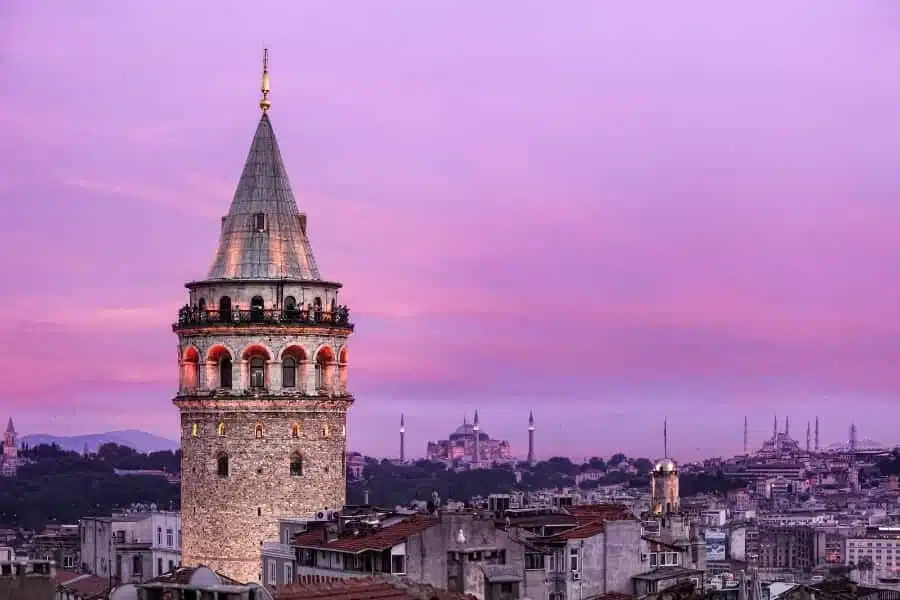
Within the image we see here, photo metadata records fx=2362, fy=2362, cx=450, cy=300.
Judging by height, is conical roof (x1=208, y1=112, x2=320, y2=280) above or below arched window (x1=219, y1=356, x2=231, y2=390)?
above

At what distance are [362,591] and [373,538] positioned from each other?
13.8 metres

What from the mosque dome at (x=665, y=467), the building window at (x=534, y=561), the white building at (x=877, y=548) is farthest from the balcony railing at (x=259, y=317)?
A: the white building at (x=877, y=548)

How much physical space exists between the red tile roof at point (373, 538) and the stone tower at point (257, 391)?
2759 millimetres

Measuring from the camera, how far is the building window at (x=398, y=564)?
46500 mm

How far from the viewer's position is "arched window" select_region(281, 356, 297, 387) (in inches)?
2087

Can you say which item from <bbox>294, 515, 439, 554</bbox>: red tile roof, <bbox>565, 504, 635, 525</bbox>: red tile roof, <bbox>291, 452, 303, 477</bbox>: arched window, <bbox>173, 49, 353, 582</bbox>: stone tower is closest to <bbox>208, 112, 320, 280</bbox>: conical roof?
<bbox>173, 49, 353, 582</bbox>: stone tower

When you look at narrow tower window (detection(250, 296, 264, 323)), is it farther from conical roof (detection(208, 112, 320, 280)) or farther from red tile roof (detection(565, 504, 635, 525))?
red tile roof (detection(565, 504, 635, 525))

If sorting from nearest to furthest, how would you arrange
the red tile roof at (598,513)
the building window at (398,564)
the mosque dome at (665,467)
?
1. the building window at (398,564)
2. the red tile roof at (598,513)
3. the mosque dome at (665,467)

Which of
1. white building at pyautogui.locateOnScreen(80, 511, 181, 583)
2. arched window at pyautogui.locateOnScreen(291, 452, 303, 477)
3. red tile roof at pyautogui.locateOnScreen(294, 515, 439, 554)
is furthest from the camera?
white building at pyautogui.locateOnScreen(80, 511, 181, 583)

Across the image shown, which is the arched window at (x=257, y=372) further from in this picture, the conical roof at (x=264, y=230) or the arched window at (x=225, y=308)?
the conical roof at (x=264, y=230)

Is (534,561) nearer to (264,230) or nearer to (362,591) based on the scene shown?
(264,230)

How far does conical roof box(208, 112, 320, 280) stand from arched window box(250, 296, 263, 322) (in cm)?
52

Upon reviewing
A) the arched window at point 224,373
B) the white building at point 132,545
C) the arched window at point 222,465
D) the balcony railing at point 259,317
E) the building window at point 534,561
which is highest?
the balcony railing at point 259,317

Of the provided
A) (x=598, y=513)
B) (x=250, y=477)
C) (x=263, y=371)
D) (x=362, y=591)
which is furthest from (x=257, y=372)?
(x=362, y=591)
